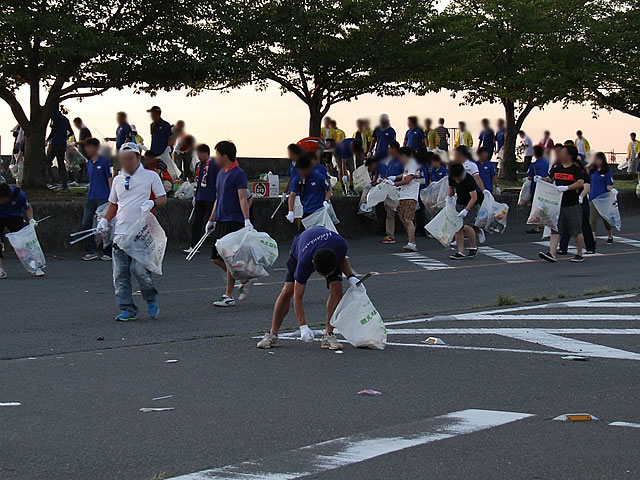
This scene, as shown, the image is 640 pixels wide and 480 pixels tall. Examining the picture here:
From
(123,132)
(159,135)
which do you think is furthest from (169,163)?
(123,132)

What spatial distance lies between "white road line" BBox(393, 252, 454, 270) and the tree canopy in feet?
32.4

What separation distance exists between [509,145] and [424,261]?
21029mm

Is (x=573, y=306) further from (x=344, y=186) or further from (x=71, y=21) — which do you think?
(x=344, y=186)

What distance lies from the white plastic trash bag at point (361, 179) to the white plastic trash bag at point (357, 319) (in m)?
14.1

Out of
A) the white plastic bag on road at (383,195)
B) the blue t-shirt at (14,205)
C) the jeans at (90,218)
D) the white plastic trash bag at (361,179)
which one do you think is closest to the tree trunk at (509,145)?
the white plastic trash bag at (361,179)

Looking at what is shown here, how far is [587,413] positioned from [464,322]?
430 centimetres

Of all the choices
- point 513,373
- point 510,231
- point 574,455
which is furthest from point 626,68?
point 574,455

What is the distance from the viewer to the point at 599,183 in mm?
21156

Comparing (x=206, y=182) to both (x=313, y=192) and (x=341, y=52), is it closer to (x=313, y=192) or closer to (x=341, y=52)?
(x=313, y=192)

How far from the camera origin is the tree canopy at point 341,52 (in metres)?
29.5

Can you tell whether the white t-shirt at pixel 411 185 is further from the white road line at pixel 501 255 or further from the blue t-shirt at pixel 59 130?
the blue t-shirt at pixel 59 130

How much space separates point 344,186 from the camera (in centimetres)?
2592

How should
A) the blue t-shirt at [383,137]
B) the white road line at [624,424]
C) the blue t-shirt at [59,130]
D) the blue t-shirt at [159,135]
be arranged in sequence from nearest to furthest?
the white road line at [624,424] < the blue t-shirt at [159,135] < the blue t-shirt at [59,130] < the blue t-shirt at [383,137]

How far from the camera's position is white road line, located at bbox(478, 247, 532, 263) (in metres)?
18.3
